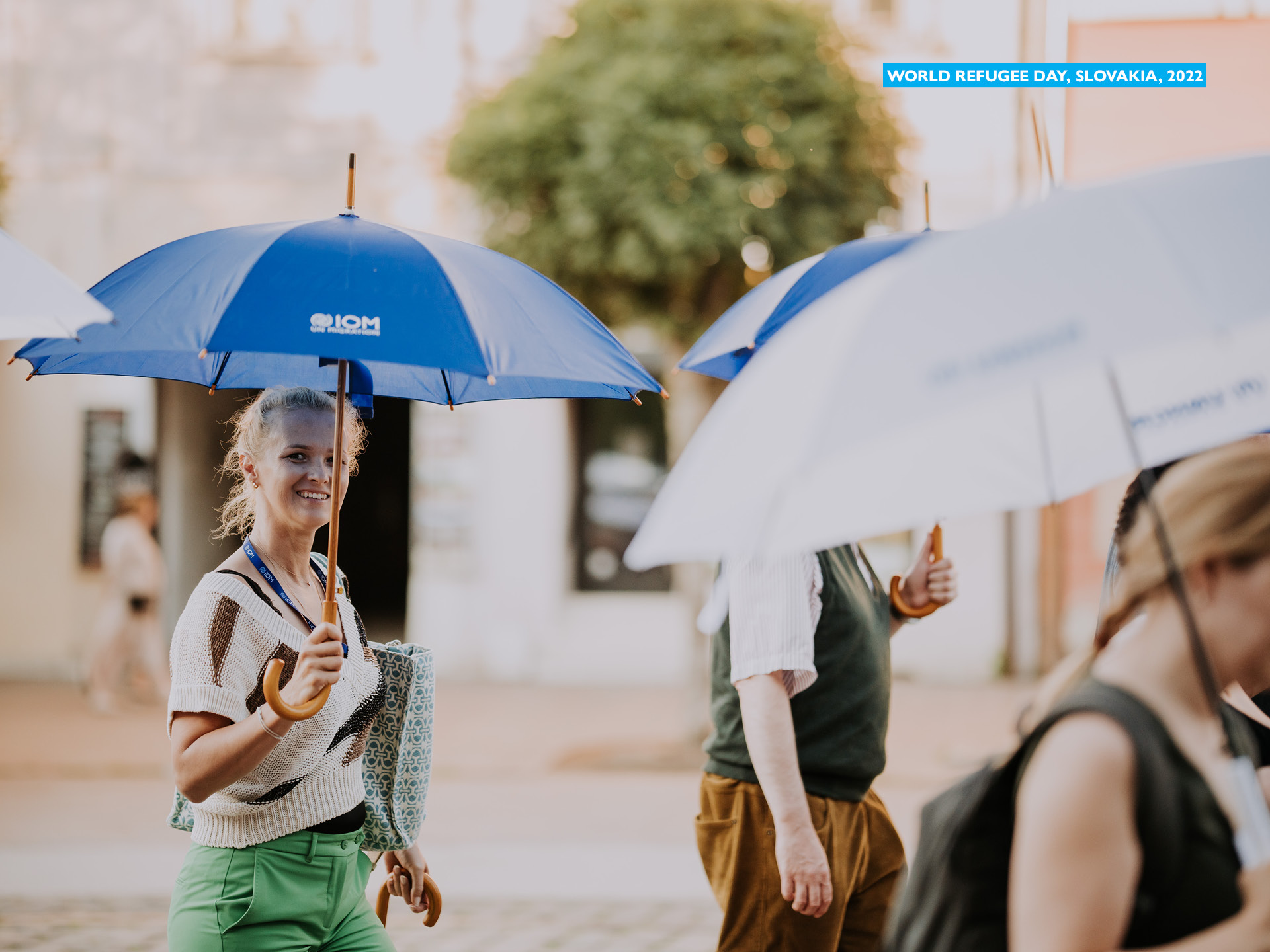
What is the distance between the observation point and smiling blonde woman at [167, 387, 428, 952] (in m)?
2.40

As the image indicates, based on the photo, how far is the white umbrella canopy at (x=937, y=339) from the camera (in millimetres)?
1521

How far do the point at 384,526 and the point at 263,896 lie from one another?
1026 cm

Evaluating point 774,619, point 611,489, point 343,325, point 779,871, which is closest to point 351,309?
point 343,325

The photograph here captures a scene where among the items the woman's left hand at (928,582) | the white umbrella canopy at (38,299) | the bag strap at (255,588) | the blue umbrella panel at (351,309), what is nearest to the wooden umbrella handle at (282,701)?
the bag strap at (255,588)

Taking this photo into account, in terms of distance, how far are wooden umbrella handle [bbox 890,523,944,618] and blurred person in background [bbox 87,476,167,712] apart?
9205mm

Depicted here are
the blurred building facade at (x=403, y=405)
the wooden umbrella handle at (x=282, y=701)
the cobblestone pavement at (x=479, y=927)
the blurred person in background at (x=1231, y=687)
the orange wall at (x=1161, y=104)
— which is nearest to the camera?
the wooden umbrella handle at (x=282, y=701)

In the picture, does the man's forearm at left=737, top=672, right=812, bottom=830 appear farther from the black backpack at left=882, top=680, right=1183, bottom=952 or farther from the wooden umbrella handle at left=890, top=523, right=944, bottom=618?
the black backpack at left=882, top=680, right=1183, bottom=952

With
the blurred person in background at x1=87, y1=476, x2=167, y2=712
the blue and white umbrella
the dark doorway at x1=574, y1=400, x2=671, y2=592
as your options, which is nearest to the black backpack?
the blue and white umbrella

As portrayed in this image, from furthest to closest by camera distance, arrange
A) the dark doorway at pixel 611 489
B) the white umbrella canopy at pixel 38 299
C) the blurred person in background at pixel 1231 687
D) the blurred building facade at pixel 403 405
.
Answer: the dark doorway at pixel 611 489 < the blurred building facade at pixel 403 405 < the blurred person in background at pixel 1231 687 < the white umbrella canopy at pixel 38 299

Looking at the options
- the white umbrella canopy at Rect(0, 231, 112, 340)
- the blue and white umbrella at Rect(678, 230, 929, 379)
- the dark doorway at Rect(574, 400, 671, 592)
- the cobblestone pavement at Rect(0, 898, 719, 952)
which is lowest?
the cobblestone pavement at Rect(0, 898, 719, 952)

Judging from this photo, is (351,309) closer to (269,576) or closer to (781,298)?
(269,576)

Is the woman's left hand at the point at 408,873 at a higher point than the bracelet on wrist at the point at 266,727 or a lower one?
lower

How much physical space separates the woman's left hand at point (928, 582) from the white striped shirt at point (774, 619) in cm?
49

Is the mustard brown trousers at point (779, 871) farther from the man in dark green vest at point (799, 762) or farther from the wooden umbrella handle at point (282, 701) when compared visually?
the wooden umbrella handle at point (282, 701)
